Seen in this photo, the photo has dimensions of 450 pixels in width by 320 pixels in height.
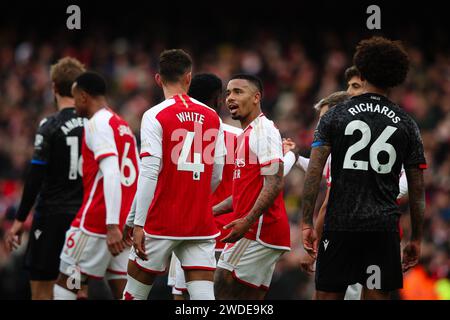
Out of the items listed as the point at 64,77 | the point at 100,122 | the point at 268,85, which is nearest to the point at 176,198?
the point at 100,122

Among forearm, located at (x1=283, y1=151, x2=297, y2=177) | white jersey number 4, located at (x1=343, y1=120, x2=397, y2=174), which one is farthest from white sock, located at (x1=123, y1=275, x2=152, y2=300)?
white jersey number 4, located at (x1=343, y1=120, x2=397, y2=174)

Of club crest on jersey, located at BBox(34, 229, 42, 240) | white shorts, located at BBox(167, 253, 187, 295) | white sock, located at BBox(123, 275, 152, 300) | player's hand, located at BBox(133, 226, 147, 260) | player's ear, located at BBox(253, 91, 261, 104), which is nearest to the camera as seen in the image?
player's hand, located at BBox(133, 226, 147, 260)

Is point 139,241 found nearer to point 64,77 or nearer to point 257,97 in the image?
point 257,97

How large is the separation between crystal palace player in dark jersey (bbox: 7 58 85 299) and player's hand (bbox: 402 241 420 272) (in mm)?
3650

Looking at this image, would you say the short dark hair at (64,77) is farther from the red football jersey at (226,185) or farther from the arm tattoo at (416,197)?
the arm tattoo at (416,197)

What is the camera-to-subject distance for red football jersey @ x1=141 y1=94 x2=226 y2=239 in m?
6.77

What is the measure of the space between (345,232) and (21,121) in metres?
14.3

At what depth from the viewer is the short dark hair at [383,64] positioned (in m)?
6.40

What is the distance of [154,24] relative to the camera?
888 inches

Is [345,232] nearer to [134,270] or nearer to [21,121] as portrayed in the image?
[134,270]

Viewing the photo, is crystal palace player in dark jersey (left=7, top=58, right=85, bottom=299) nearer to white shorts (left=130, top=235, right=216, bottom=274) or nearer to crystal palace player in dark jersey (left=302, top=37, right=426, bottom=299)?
white shorts (left=130, top=235, right=216, bottom=274)

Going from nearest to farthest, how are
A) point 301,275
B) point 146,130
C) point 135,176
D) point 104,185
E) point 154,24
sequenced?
point 146,130 < point 104,185 < point 135,176 < point 301,275 < point 154,24

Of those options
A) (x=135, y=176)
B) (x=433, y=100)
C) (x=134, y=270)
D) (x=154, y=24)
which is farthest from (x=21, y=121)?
(x=134, y=270)

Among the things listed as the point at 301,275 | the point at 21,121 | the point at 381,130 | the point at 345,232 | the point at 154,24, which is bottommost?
the point at 301,275
